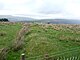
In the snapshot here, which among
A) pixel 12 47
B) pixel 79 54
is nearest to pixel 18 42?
pixel 12 47

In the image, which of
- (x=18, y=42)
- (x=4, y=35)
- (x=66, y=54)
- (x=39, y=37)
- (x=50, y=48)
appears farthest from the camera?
(x=4, y=35)

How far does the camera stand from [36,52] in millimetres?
22484

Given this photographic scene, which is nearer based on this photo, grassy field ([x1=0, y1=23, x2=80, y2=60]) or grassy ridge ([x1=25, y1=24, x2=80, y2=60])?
grassy field ([x1=0, y1=23, x2=80, y2=60])

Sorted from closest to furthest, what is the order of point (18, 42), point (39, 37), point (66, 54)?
point (66, 54)
point (18, 42)
point (39, 37)

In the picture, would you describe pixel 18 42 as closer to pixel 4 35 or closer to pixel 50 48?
pixel 50 48

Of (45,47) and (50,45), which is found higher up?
(50,45)

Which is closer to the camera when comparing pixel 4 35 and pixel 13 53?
pixel 13 53

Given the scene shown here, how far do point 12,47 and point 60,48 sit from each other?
14.1ft

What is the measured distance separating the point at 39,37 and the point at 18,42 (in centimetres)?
255

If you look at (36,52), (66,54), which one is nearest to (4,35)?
(36,52)

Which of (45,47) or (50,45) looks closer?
(45,47)

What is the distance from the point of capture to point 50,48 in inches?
907

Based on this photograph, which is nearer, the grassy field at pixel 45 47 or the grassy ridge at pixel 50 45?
the grassy field at pixel 45 47

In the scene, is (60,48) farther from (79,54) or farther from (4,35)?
(4,35)
